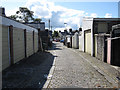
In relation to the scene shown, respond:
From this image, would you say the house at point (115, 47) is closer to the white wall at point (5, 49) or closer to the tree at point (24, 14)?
the white wall at point (5, 49)

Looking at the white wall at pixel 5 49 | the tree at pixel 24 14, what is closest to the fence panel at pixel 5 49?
the white wall at pixel 5 49

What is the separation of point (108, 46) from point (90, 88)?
5.68 m

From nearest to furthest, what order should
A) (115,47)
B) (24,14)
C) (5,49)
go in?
(5,49) → (115,47) → (24,14)

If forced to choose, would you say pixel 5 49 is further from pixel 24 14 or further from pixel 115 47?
pixel 24 14

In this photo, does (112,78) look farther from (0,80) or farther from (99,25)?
(99,25)

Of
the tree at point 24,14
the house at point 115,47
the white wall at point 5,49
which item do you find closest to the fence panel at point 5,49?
the white wall at point 5,49

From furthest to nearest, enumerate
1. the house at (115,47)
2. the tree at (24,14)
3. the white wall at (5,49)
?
the tree at (24,14)
the house at (115,47)
the white wall at (5,49)

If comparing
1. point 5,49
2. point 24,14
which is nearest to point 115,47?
point 5,49

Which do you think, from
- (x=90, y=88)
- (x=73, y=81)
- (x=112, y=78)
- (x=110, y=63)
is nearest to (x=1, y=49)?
(x=73, y=81)

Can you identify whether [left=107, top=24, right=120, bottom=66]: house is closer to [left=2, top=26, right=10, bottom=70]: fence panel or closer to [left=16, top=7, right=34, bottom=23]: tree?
[left=2, top=26, right=10, bottom=70]: fence panel

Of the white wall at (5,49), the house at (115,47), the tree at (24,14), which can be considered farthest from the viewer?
the tree at (24,14)

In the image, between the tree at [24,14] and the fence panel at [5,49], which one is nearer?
the fence panel at [5,49]

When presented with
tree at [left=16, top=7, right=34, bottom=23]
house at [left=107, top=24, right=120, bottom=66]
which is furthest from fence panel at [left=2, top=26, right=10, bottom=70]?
tree at [left=16, top=7, right=34, bottom=23]

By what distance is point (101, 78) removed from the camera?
6.90 metres
